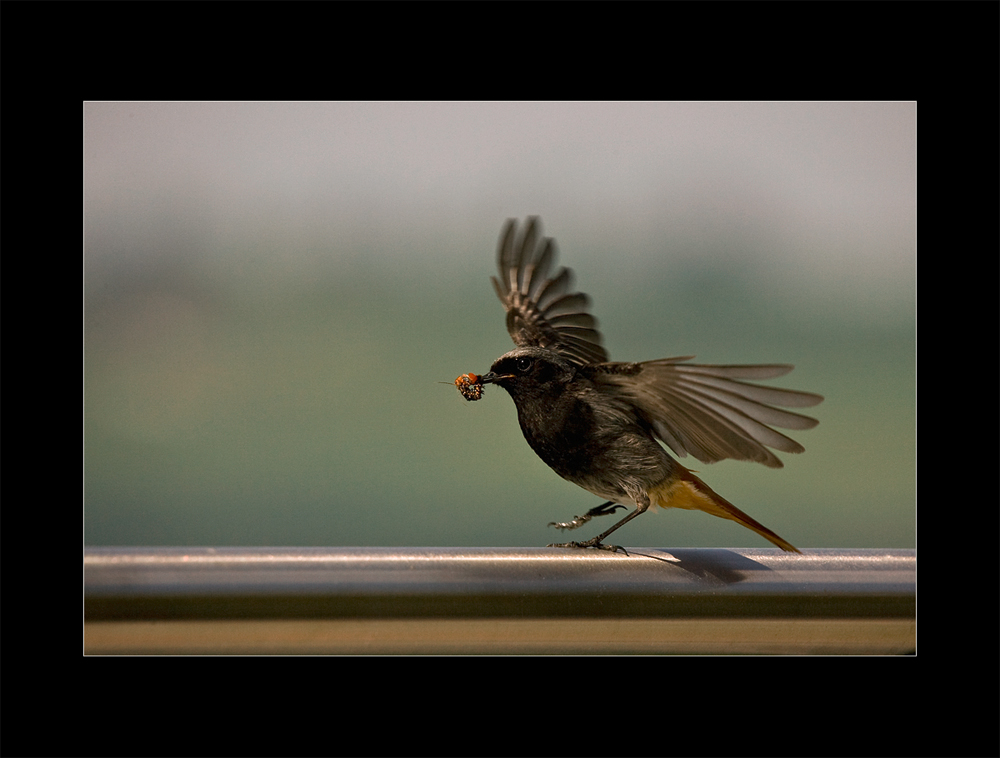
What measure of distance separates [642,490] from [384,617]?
3.85 ft

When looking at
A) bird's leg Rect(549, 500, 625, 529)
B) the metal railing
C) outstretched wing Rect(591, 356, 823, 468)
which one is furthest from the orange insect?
the metal railing

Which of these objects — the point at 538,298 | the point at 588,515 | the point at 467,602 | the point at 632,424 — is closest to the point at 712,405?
the point at 632,424

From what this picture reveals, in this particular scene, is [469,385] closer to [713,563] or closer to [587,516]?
[587,516]

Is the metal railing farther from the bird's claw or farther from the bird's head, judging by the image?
the bird's claw

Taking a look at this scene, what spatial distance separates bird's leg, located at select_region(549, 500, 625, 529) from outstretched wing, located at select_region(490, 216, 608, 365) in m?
0.52

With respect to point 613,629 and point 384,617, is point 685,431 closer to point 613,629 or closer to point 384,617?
point 613,629

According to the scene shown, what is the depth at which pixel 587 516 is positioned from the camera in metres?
2.94

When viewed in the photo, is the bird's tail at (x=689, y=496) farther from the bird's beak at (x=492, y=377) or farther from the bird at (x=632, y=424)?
the bird's beak at (x=492, y=377)

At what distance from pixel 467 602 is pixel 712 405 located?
1062 millimetres

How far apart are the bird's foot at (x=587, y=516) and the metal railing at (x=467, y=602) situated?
1068 millimetres

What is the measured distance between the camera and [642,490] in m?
2.68

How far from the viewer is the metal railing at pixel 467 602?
5.64 ft

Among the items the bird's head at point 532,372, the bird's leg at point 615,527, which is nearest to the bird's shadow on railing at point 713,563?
the bird's leg at point 615,527

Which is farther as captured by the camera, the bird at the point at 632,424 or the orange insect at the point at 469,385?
the orange insect at the point at 469,385
